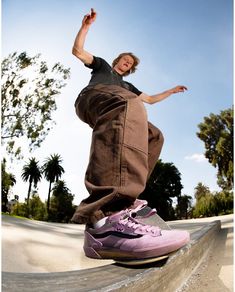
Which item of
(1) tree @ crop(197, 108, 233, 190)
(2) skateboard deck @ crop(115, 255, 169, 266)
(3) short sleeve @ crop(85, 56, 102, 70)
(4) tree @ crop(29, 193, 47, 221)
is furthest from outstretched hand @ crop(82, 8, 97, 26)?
(1) tree @ crop(197, 108, 233, 190)

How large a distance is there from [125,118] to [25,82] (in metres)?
2.78

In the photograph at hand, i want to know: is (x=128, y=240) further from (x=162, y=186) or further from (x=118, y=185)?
(x=162, y=186)

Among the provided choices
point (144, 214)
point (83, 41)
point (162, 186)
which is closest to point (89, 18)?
point (83, 41)

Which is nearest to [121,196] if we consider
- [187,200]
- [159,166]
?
[159,166]

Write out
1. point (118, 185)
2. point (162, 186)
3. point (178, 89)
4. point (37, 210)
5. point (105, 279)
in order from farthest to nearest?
point (162, 186) < point (37, 210) < point (178, 89) < point (118, 185) < point (105, 279)

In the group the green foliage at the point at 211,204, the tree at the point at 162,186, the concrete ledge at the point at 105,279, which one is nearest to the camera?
the concrete ledge at the point at 105,279

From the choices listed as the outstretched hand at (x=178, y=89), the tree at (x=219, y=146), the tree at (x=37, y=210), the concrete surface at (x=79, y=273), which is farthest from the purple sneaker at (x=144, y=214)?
the tree at (x=219, y=146)

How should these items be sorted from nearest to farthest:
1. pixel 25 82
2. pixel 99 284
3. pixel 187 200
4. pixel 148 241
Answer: pixel 99 284 < pixel 148 241 < pixel 25 82 < pixel 187 200

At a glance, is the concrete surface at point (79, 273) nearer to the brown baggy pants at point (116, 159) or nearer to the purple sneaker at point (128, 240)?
the purple sneaker at point (128, 240)

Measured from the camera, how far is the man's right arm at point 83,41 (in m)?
1.01

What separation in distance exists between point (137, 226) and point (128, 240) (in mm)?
47

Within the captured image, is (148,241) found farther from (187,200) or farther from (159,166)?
(187,200)

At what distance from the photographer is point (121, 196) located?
2.64ft

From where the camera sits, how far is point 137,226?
0.75 meters
